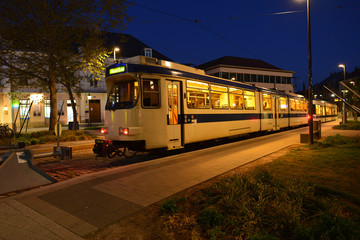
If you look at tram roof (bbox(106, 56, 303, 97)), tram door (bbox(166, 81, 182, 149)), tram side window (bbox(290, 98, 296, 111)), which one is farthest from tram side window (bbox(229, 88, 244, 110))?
tram side window (bbox(290, 98, 296, 111))

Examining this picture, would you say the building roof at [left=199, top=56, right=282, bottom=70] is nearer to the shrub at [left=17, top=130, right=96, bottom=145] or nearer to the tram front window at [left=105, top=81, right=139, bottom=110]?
the shrub at [left=17, top=130, right=96, bottom=145]

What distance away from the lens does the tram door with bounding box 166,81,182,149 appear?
365 inches

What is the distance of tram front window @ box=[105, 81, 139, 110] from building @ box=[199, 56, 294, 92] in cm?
4833

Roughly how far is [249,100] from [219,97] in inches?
143

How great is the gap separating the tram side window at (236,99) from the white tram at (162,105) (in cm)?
16

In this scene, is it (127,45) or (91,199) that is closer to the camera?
(91,199)

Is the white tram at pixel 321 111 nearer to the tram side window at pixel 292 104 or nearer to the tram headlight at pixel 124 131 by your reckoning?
the tram side window at pixel 292 104

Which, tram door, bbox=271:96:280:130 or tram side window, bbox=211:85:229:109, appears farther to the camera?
tram door, bbox=271:96:280:130

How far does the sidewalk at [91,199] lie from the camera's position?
385 cm

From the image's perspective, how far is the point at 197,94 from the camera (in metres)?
10.8

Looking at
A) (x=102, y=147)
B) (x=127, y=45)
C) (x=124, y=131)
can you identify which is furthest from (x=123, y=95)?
(x=127, y=45)

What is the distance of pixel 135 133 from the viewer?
328 inches

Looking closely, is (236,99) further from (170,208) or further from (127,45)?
(127,45)

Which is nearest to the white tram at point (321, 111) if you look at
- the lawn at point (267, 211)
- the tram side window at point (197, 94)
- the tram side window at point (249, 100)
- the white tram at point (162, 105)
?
the tram side window at point (249, 100)
